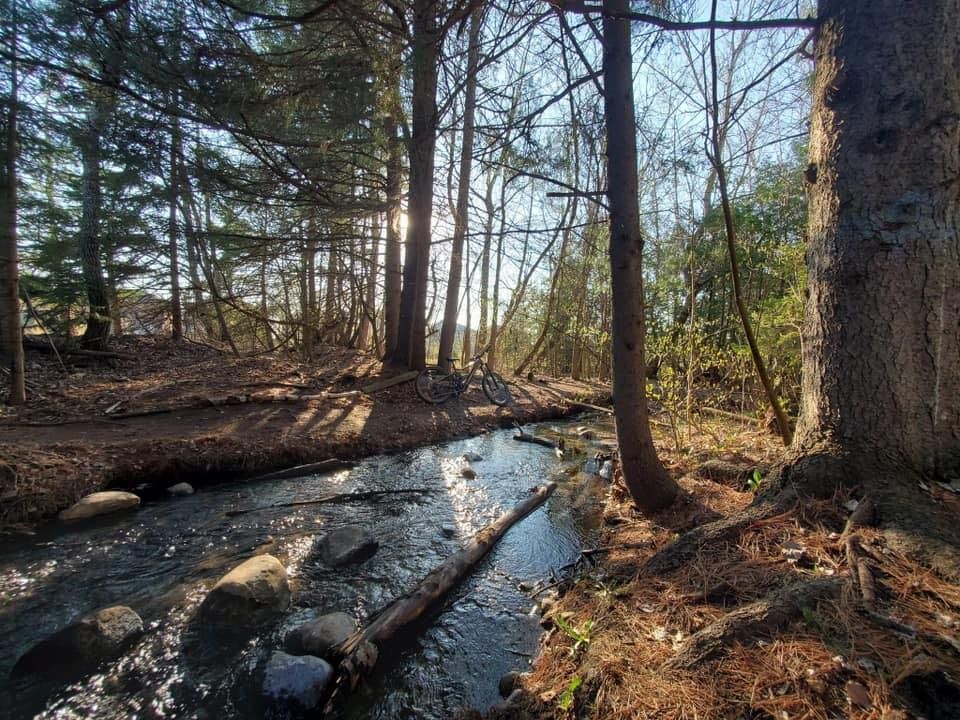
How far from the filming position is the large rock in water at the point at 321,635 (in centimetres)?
237

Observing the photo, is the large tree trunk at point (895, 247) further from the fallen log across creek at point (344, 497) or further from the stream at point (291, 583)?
the fallen log across creek at point (344, 497)

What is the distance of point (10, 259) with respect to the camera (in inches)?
225

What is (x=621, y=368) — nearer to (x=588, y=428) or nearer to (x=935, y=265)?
(x=935, y=265)

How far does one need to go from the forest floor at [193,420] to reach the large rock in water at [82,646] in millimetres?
2073

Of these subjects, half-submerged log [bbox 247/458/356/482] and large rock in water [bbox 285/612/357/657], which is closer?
large rock in water [bbox 285/612/357/657]

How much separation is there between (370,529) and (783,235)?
8.63 m

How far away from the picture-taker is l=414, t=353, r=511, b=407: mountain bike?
8453 millimetres

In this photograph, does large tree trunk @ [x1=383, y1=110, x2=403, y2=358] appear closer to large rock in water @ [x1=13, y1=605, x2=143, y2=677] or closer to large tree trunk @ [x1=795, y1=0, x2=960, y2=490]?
large tree trunk @ [x1=795, y1=0, x2=960, y2=490]

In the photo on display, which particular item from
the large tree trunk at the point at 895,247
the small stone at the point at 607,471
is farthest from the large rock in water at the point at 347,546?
the large tree trunk at the point at 895,247

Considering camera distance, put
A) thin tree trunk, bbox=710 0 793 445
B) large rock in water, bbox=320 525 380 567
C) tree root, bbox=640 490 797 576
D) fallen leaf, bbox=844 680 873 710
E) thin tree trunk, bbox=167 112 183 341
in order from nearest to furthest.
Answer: fallen leaf, bbox=844 680 873 710
tree root, bbox=640 490 797 576
large rock in water, bbox=320 525 380 567
thin tree trunk, bbox=710 0 793 445
thin tree trunk, bbox=167 112 183 341

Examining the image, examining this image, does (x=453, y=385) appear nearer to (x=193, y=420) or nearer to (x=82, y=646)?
(x=193, y=420)

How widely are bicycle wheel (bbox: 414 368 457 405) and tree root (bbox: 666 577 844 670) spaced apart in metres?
6.93

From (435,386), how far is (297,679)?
262 inches

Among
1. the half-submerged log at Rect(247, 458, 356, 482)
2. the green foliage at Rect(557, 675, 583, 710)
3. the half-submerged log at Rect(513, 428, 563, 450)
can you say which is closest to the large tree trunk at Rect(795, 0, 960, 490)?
the green foliage at Rect(557, 675, 583, 710)
